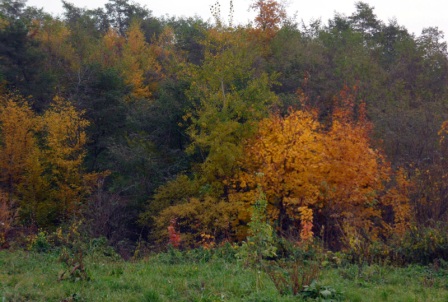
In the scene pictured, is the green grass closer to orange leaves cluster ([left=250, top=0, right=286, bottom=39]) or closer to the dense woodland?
the dense woodland

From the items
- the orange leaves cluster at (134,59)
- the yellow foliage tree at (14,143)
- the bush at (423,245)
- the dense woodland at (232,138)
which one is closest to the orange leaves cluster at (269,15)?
the dense woodland at (232,138)

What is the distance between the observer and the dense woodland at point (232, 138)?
18500 millimetres

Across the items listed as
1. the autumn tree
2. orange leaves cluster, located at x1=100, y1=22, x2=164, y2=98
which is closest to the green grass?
the autumn tree

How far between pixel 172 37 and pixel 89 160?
73.9 feet

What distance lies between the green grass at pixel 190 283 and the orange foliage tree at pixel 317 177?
8402 millimetres

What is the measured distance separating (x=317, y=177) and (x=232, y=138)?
434cm

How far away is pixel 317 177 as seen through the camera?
63.6 ft

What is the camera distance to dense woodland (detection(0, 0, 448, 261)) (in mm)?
18500

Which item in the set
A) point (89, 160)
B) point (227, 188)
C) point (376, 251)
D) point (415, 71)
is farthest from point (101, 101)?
point (376, 251)

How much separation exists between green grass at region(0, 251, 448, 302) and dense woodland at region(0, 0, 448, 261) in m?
1.39

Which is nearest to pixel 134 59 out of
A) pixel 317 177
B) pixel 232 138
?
pixel 232 138

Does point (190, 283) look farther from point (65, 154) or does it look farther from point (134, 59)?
point (134, 59)

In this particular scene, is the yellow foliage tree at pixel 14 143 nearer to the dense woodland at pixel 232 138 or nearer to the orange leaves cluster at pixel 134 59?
the dense woodland at pixel 232 138

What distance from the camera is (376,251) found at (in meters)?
10.7
